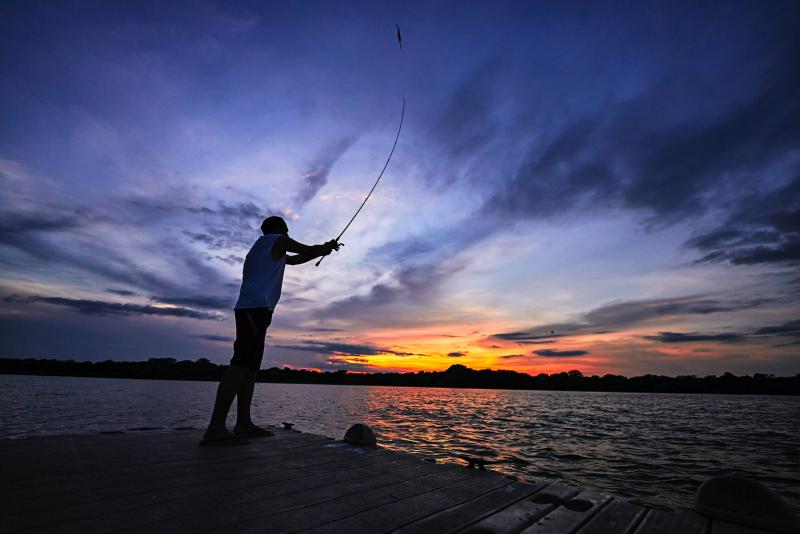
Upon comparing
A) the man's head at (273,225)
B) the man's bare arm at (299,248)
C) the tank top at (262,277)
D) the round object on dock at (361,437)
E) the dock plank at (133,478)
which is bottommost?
the dock plank at (133,478)

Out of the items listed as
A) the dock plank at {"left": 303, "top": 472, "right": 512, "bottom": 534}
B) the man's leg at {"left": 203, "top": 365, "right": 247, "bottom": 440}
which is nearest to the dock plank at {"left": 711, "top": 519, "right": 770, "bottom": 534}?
the dock plank at {"left": 303, "top": 472, "right": 512, "bottom": 534}

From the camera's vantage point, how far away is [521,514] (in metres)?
2.41

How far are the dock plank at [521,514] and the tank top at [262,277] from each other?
10.8ft

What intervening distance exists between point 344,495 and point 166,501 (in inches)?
44.1

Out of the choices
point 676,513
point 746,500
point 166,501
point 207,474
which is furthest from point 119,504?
point 746,500

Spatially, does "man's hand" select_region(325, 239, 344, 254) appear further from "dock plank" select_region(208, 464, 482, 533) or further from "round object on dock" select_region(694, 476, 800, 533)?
"round object on dock" select_region(694, 476, 800, 533)

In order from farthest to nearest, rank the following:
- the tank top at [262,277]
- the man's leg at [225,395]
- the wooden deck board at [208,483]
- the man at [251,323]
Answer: the tank top at [262,277] < the man at [251,323] < the man's leg at [225,395] < the wooden deck board at [208,483]

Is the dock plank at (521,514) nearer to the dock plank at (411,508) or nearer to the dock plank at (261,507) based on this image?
the dock plank at (411,508)

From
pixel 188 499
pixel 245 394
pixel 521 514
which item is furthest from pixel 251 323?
pixel 521 514

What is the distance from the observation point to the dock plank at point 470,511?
7.13 ft

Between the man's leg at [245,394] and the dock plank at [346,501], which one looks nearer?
the dock plank at [346,501]

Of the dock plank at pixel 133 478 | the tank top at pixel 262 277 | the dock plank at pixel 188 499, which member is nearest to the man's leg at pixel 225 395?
the dock plank at pixel 133 478

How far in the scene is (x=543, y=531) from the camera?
2.16 m

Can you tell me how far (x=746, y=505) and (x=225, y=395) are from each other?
439cm
